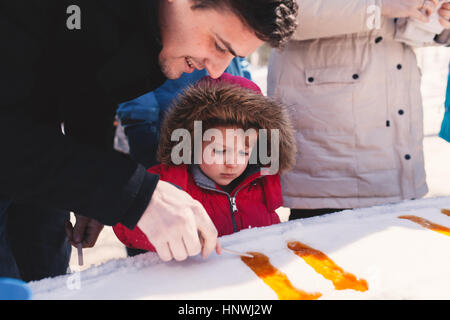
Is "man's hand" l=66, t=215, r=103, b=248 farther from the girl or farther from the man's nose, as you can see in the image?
the man's nose

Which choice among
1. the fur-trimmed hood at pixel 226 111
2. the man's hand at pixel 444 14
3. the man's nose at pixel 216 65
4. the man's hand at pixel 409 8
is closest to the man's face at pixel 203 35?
the man's nose at pixel 216 65

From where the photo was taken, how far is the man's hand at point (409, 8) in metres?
1.26

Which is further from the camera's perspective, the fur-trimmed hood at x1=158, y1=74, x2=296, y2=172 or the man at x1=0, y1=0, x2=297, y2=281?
the fur-trimmed hood at x1=158, y1=74, x2=296, y2=172

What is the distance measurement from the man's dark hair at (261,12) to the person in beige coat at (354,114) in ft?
1.72

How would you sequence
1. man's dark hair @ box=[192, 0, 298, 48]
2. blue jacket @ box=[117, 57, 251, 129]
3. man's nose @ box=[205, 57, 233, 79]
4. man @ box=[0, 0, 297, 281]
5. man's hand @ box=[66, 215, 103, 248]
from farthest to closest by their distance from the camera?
blue jacket @ box=[117, 57, 251, 129] → man's hand @ box=[66, 215, 103, 248] → man's nose @ box=[205, 57, 233, 79] → man's dark hair @ box=[192, 0, 298, 48] → man @ box=[0, 0, 297, 281]

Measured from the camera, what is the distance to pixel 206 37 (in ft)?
3.02

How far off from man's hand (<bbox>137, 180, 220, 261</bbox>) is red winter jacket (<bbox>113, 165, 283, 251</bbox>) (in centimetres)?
59

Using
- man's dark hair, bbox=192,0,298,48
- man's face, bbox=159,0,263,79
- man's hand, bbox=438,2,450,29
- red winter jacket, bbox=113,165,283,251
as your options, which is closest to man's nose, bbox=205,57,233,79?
man's face, bbox=159,0,263,79

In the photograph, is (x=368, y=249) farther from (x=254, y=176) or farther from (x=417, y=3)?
(x=417, y=3)

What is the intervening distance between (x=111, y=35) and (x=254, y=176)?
0.78 m

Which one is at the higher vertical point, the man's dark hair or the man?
the man's dark hair

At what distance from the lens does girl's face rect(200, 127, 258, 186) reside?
54.9 inches

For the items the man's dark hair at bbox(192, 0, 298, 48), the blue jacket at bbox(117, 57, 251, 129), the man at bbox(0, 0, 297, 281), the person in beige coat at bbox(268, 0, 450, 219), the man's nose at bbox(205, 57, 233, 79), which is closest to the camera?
the man at bbox(0, 0, 297, 281)
